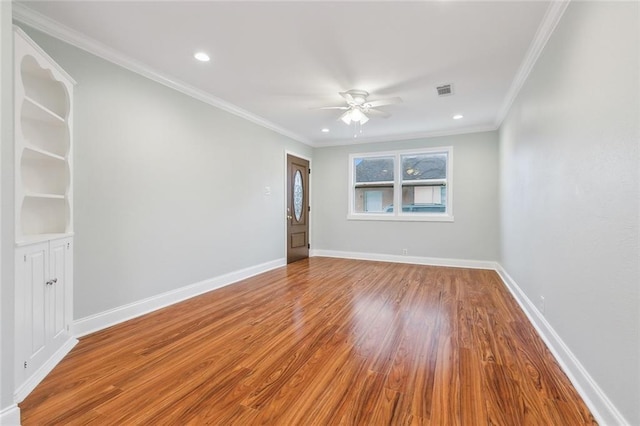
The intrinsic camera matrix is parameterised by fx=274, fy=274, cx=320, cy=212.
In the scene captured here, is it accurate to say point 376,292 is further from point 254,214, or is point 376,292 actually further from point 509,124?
point 509,124

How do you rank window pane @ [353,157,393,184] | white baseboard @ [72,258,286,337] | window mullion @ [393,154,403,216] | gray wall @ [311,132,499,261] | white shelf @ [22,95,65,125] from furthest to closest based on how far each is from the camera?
window pane @ [353,157,393,184] → window mullion @ [393,154,403,216] → gray wall @ [311,132,499,261] → white baseboard @ [72,258,286,337] → white shelf @ [22,95,65,125]

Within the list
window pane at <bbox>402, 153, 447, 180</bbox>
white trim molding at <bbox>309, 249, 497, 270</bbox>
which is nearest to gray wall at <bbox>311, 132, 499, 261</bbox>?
white trim molding at <bbox>309, 249, 497, 270</bbox>

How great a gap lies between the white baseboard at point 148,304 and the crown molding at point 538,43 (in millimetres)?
4615

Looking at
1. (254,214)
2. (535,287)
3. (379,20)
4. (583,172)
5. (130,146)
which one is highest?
(379,20)

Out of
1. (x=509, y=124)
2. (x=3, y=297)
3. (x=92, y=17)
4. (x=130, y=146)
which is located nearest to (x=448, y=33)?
(x=509, y=124)

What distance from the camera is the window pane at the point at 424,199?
5852 millimetres

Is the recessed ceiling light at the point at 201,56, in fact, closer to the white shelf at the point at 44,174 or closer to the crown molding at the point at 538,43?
the white shelf at the point at 44,174

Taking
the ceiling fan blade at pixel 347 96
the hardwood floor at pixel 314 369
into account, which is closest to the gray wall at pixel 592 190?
the hardwood floor at pixel 314 369

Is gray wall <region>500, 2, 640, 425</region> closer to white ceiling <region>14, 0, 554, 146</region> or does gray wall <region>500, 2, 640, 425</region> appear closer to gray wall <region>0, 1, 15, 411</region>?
white ceiling <region>14, 0, 554, 146</region>

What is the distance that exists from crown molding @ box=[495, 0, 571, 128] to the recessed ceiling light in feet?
10.0

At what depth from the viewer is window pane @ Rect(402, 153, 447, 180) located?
230 inches

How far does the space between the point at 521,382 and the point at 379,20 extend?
294 centimetres

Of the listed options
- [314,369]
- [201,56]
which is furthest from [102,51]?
[314,369]

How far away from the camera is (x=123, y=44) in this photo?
2654mm
